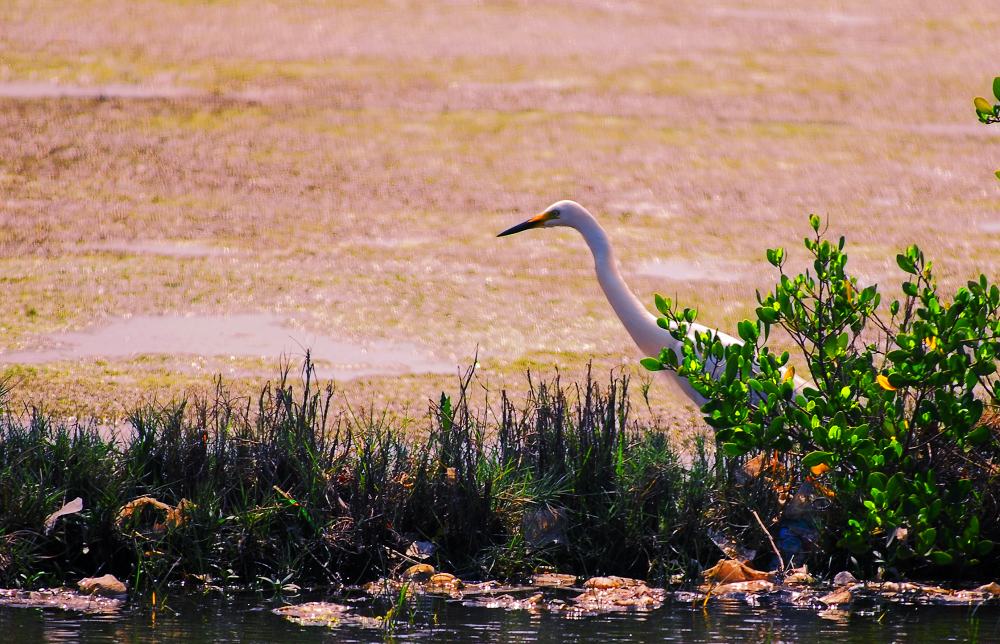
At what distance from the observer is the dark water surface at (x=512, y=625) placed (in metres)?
4.97

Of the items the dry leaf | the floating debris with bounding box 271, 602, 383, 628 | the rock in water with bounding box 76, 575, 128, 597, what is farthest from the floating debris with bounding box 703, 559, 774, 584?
the dry leaf

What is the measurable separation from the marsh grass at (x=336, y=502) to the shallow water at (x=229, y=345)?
263 centimetres

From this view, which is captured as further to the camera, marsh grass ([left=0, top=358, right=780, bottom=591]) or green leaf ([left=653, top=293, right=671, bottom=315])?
marsh grass ([left=0, top=358, right=780, bottom=591])

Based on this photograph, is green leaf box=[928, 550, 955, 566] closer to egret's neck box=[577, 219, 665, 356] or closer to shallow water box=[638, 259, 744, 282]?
egret's neck box=[577, 219, 665, 356]

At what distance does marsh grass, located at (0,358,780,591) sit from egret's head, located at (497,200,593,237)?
2262mm

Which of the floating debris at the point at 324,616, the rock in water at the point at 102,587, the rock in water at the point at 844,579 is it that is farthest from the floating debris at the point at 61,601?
the rock in water at the point at 844,579

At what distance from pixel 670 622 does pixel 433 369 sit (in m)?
3.70

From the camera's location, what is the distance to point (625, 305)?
303 inches

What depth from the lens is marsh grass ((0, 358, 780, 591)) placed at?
221 inches

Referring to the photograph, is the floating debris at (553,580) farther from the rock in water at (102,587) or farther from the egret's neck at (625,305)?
the egret's neck at (625,305)

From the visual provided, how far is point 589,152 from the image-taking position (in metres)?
13.5

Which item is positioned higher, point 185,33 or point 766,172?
point 185,33

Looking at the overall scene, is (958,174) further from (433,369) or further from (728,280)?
(433,369)

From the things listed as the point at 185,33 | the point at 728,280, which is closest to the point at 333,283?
the point at 728,280
